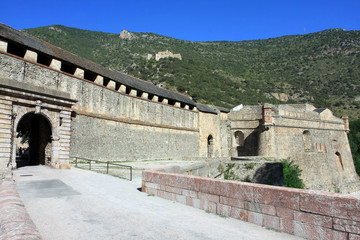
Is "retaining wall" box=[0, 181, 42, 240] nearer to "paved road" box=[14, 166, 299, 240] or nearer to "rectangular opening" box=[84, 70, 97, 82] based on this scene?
"paved road" box=[14, 166, 299, 240]

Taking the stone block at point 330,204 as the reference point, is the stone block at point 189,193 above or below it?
below

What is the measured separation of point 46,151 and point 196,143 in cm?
1942

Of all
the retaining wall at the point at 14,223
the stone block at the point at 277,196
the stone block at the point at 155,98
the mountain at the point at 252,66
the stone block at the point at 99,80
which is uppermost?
the mountain at the point at 252,66

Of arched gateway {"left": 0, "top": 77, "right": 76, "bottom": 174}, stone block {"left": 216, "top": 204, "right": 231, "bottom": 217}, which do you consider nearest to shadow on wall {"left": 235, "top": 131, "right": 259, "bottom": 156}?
arched gateway {"left": 0, "top": 77, "right": 76, "bottom": 174}

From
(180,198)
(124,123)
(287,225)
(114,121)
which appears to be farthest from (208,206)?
(124,123)

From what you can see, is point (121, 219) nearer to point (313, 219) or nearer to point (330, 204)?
point (313, 219)

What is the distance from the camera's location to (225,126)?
30.5 metres

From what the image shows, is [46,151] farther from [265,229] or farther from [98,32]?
[98,32]

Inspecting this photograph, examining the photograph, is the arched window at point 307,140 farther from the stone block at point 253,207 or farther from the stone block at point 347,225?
the stone block at point 347,225

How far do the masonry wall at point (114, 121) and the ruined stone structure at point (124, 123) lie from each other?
68 millimetres

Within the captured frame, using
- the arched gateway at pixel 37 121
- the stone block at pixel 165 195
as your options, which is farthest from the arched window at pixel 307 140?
the arched gateway at pixel 37 121

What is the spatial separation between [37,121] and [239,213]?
49.0ft

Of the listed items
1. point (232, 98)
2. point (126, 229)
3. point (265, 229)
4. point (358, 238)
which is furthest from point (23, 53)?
point (232, 98)

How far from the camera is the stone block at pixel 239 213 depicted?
15.7ft
